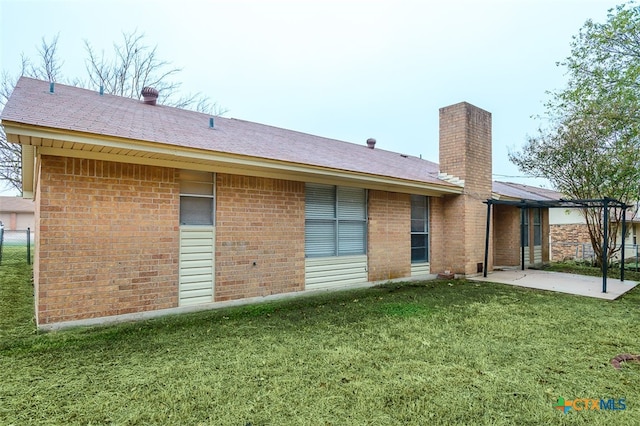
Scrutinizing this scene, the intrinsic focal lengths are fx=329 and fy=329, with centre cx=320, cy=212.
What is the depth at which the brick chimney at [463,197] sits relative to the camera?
376 inches

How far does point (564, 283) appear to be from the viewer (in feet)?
28.1

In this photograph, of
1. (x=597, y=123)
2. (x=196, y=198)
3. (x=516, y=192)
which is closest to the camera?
(x=196, y=198)

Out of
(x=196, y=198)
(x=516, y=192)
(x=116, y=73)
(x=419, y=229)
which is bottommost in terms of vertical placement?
(x=419, y=229)

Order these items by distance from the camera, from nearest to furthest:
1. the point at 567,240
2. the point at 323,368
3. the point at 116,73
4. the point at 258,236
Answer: the point at 323,368
the point at 258,236
the point at 116,73
the point at 567,240

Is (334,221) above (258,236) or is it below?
above

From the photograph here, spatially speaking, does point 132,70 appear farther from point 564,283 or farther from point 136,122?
point 564,283

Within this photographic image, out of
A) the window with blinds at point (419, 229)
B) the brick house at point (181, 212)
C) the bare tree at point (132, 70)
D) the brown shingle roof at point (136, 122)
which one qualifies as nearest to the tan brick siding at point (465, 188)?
the window with blinds at point (419, 229)

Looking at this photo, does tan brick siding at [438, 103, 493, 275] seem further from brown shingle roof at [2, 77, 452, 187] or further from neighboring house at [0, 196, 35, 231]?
neighboring house at [0, 196, 35, 231]

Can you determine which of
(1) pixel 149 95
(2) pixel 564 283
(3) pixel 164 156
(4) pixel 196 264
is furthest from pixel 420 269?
(1) pixel 149 95

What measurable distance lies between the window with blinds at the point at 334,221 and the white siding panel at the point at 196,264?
84.2 inches

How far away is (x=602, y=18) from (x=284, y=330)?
12509 millimetres

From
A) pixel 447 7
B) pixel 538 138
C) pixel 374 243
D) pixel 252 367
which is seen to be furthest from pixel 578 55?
pixel 252 367

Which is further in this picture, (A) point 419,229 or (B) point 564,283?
(A) point 419,229

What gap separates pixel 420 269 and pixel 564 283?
3.60 m
